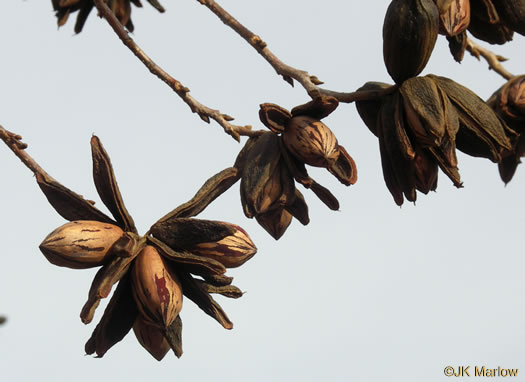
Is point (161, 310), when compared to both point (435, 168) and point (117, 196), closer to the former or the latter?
point (117, 196)

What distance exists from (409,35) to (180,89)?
664 millimetres

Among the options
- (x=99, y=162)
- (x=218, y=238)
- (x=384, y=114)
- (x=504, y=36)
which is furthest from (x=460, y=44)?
(x=99, y=162)

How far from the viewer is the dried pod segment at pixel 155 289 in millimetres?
1897

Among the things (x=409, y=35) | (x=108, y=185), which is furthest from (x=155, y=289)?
(x=409, y=35)

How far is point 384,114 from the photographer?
2092 millimetres

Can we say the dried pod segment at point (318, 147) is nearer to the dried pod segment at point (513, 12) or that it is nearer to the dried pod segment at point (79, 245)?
the dried pod segment at point (79, 245)

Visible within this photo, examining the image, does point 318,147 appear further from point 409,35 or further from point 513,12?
point 513,12

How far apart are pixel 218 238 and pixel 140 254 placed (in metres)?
0.18

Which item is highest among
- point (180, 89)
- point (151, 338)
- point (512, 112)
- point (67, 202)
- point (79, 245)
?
point (180, 89)

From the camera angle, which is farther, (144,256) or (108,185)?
(108,185)

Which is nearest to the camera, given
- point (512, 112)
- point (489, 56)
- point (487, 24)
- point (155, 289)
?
point (155, 289)

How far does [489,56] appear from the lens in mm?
3047

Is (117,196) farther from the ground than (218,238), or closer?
farther from the ground

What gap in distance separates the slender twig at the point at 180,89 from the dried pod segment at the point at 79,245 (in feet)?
1.52
